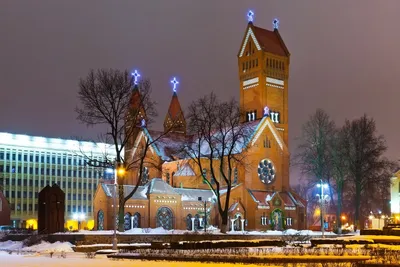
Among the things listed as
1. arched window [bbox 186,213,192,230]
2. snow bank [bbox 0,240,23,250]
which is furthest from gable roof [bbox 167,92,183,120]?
snow bank [bbox 0,240,23,250]

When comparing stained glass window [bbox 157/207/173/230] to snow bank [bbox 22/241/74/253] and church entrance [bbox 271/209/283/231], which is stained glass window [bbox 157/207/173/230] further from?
snow bank [bbox 22/241/74/253]

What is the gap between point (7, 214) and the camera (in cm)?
11506

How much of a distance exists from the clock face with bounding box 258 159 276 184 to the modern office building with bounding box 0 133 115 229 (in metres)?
49.2

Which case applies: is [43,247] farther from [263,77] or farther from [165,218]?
[263,77]

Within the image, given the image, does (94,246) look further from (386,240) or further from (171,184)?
(171,184)

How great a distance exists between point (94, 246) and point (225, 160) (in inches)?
1841

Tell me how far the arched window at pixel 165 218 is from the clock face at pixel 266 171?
609 inches

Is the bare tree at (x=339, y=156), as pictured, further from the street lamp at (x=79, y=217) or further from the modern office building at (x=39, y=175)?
the street lamp at (x=79, y=217)

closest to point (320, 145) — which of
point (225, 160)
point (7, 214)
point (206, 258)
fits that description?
point (225, 160)

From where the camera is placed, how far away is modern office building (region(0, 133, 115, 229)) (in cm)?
13988

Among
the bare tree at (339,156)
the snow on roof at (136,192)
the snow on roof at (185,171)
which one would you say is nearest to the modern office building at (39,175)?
the snow on roof at (185,171)

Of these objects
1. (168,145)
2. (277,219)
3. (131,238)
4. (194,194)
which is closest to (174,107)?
(168,145)

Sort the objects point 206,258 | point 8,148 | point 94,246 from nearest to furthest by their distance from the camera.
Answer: point 206,258 → point 94,246 → point 8,148

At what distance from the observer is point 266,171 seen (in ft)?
317
